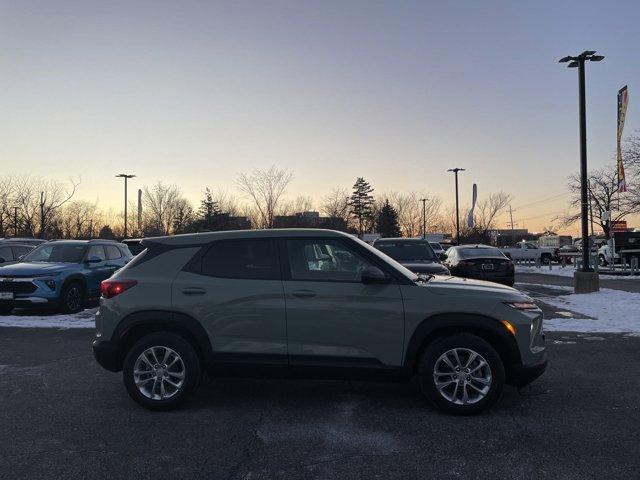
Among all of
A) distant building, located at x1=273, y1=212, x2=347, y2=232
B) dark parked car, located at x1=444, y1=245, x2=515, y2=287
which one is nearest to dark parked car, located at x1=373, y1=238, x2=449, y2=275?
dark parked car, located at x1=444, y1=245, x2=515, y2=287

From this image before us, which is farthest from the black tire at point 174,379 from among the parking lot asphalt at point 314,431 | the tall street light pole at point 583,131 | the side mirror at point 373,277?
the tall street light pole at point 583,131

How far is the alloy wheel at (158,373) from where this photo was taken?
504 cm


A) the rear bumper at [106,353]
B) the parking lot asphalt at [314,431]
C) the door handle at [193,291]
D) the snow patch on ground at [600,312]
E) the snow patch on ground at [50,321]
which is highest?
the door handle at [193,291]

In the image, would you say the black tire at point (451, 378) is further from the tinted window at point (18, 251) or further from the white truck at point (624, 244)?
the white truck at point (624, 244)

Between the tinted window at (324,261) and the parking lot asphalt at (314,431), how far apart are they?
130 centimetres

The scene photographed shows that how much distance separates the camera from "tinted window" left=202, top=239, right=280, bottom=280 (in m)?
5.12

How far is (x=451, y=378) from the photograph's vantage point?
4.84 metres

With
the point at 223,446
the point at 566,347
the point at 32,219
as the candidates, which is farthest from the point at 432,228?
the point at 223,446

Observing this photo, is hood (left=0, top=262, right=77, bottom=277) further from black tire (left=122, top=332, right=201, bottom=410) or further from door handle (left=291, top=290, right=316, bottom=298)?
door handle (left=291, top=290, right=316, bottom=298)

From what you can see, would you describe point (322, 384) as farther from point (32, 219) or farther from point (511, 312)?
point (32, 219)

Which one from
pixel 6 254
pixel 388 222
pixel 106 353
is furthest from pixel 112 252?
pixel 388 222

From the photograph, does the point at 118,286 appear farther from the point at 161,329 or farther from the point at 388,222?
the point at 388,222

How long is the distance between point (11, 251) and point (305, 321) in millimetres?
13544

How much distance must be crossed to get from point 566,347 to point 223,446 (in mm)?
5910
